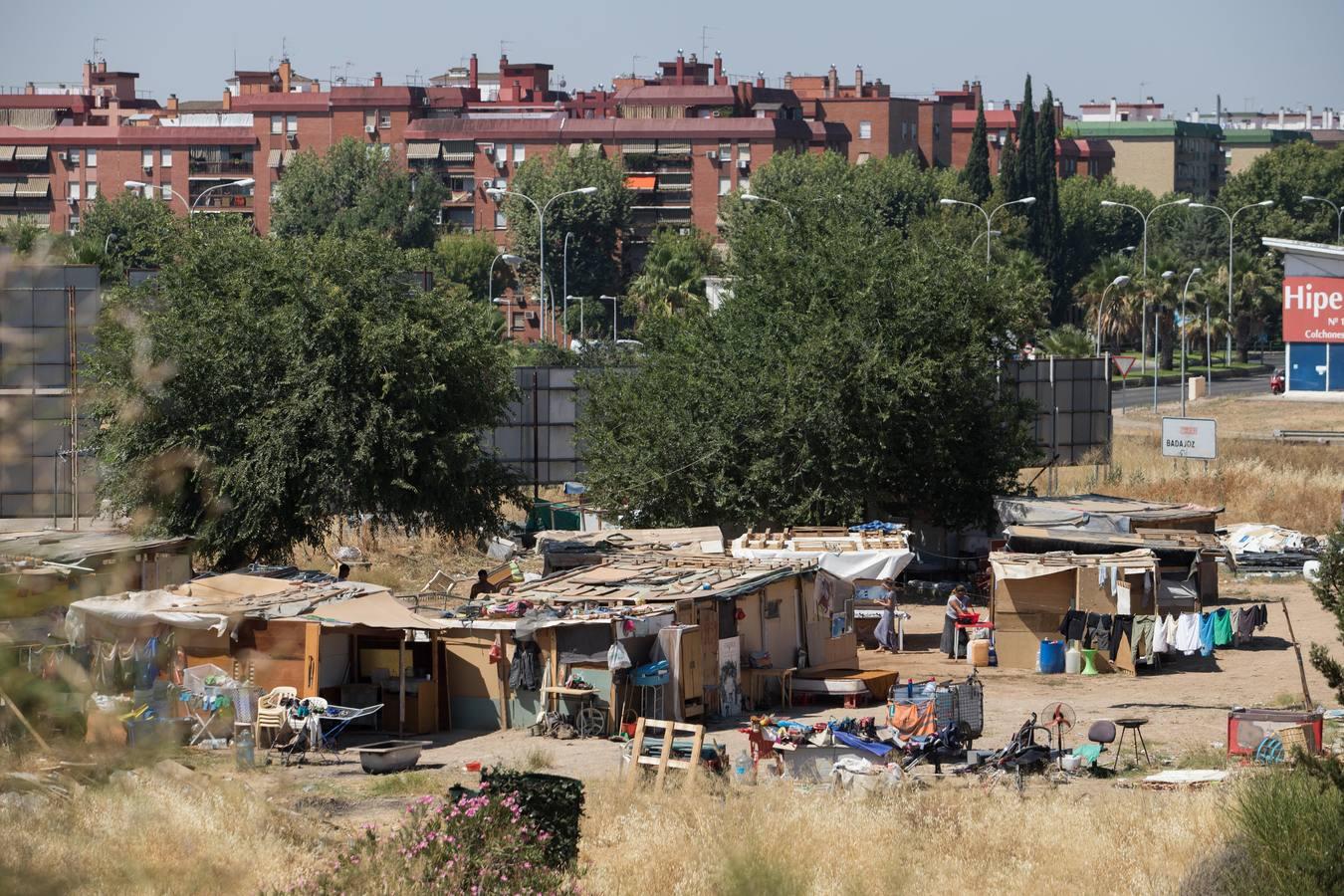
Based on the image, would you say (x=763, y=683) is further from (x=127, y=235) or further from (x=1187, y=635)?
(x=127, y=235)

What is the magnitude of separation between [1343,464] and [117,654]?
41504 millimetres

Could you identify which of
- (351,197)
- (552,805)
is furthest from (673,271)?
(552,805)

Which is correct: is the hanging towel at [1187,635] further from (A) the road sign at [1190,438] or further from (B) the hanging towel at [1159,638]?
(A) the road sign at [1190,438]

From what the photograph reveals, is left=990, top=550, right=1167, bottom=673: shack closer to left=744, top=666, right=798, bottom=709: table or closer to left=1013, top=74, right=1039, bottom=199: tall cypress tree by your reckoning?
left=744, top=666, right=798, bottom=709: table

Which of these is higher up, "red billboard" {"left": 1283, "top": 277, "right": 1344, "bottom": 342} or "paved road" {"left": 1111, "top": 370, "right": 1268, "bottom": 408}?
"red billboard" {"left": 1283, "top": 277, "right": 1344, "bottom": 342}

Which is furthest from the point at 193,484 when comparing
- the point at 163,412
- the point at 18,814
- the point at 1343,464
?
the point at 1343,464

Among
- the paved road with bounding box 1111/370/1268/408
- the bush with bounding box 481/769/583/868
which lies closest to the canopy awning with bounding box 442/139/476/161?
the paved road with bounding box 1111/370/1268/408

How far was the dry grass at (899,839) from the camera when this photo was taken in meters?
13.1

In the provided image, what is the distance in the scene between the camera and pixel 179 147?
135875mm

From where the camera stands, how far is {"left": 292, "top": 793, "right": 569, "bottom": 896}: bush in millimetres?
11586

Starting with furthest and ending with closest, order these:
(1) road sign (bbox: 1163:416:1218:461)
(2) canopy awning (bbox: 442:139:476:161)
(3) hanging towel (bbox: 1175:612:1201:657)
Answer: (2) canopy awning (bbox: 442:139:476:161)
(1) road sign (bbox: 1163:416:1218:461)
(3) hanging towel (bbox: 1175:612:1201:657)

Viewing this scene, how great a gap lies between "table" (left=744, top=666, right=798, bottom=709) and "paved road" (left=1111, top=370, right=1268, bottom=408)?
180 ft

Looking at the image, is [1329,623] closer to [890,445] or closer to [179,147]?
[890,445]

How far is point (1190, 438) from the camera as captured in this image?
43531 mm
